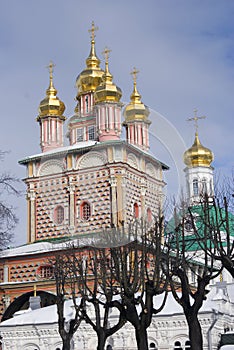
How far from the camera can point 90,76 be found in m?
37.9

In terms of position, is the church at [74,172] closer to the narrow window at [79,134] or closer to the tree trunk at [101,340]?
the narrow window at [79,134]

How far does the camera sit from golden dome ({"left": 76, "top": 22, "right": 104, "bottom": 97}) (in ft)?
124

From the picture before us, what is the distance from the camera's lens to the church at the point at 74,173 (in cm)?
3070

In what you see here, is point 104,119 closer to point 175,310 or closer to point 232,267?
point 175,310

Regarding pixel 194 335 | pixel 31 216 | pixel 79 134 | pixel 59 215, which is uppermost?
pixel 79 134

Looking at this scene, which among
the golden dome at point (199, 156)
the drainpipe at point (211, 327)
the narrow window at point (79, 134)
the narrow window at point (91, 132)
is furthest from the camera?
the golden dome at point (199, 156)

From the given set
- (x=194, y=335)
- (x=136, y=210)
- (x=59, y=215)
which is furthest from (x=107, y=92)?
(x=194, y=335)

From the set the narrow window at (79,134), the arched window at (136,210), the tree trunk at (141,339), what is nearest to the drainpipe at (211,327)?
the tree trunk at (141,339)

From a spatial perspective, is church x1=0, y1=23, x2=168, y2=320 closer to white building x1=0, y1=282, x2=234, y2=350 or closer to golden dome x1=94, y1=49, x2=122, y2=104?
golden dome x1=94, y1=49, x2=122, y2=104

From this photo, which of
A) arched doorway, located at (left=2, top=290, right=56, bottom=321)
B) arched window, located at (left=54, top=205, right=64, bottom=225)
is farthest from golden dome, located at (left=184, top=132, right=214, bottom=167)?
arched doorway, located at (left=2, top=290, right=56, bottom=321)

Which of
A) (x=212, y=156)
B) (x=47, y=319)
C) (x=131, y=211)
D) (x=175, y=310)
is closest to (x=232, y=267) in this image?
(x=131, y=211)

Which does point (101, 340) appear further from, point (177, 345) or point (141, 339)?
point (177, 345)

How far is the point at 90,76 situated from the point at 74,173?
7395 millimetres

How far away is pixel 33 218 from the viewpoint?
34.9 metres
